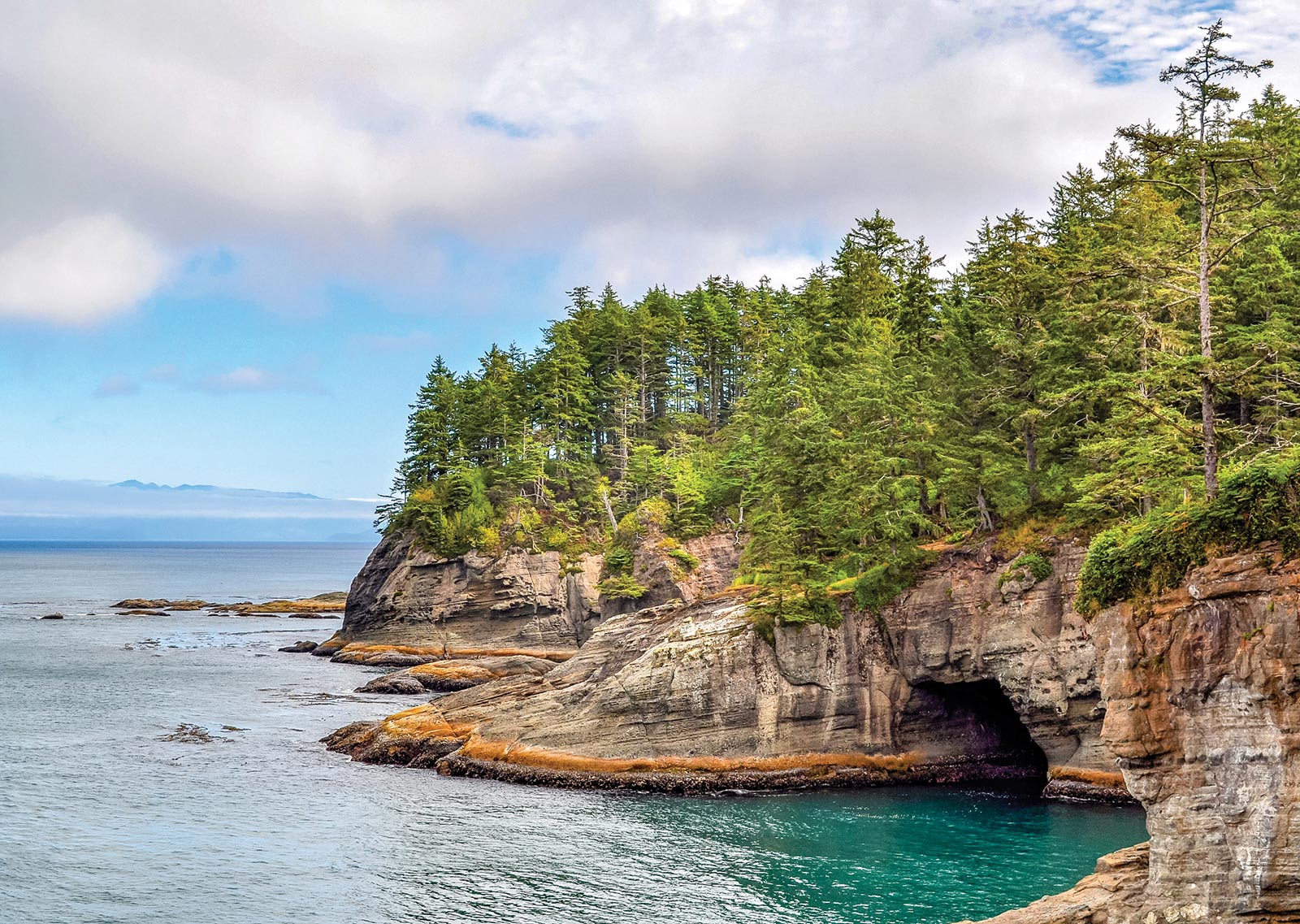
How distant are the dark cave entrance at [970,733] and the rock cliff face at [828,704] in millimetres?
62

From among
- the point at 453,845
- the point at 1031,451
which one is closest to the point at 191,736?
the point at 453,845

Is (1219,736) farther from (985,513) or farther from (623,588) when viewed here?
(623,588)

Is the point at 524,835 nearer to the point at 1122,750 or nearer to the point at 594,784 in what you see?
the point at 594,784

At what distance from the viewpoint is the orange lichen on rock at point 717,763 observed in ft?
146

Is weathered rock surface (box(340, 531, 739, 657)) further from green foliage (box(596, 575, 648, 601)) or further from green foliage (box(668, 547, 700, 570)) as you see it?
green foliage (box(668, 547, 700, 570))

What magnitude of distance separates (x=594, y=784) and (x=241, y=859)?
14642 millimetres

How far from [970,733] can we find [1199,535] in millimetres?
28824

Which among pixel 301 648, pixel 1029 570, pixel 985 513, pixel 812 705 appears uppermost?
pixel 985 513

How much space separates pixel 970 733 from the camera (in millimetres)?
47219

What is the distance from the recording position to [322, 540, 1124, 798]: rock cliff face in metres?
43.7

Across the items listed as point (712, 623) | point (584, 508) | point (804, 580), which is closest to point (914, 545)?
point (804, 580)

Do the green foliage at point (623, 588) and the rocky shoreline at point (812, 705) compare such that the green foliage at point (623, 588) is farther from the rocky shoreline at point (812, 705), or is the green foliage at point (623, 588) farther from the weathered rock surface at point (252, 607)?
the weathered rock surface at point (252, 607)

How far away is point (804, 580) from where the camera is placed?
1839 inches

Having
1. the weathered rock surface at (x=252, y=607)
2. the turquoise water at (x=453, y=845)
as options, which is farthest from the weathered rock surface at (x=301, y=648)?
the weathered rock surface at (x=252, y=607)
